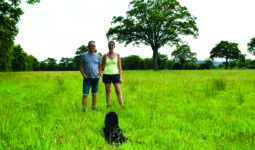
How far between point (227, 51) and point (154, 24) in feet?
159

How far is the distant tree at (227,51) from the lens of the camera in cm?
5881

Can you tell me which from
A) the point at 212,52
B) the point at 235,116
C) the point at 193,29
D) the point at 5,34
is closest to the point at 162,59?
the point at 212,52

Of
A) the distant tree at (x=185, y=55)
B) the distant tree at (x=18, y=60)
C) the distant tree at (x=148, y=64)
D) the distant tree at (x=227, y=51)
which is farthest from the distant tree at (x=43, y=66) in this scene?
the distant tree at (x=227, y=51)

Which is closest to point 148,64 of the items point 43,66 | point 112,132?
point 43,66

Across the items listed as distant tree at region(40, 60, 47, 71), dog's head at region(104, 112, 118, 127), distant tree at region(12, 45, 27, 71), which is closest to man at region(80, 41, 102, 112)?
dog's head at region(104, 112, 118, 127)

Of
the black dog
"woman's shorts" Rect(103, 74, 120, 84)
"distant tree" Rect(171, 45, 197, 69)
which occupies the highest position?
"distant tree" Rect(171, 45, 197, 69)

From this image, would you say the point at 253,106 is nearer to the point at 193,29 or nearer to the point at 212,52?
the point at 193,29

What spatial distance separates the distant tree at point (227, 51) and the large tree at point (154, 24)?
42.8 meters

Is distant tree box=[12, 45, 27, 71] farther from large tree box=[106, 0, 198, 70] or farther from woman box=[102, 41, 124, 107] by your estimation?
woman box=[102, 41, 124, 107]

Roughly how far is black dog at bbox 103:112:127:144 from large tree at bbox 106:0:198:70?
24.3m

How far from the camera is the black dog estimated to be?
2218 mm

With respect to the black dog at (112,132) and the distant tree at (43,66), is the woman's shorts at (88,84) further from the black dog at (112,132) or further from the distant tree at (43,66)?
the distant tree at (43,66)

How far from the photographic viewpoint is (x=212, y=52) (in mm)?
63156

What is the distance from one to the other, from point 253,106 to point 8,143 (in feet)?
18.4
